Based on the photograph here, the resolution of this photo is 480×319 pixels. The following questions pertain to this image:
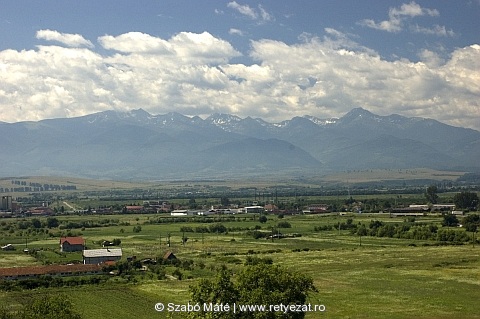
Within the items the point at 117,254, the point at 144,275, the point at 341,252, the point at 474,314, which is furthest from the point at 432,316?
the point at 117,254

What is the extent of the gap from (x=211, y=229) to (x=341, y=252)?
109 feet

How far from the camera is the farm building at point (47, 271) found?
53562mm

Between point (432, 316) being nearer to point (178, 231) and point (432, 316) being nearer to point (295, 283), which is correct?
point (295, 283)

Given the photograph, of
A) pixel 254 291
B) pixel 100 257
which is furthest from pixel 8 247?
pixel 254 291

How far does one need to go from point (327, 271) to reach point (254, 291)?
1116 inches

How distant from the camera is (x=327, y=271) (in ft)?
182

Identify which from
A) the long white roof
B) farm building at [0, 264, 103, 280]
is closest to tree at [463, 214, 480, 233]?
the long white roof

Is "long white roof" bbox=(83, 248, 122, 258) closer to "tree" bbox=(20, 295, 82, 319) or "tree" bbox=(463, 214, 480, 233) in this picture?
"tree" bbox=(20, 295, 82, 319)

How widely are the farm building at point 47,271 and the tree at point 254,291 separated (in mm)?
28957

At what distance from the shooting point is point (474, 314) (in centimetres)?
3812

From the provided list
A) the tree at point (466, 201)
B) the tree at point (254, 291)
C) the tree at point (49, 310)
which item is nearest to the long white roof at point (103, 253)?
the tree at point (49, 310)

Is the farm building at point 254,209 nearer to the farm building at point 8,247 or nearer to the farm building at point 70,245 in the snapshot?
the farm building at point 70,245

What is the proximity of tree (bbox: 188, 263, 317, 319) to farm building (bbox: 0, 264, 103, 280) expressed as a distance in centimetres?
2896

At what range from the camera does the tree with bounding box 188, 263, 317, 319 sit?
27.8 meters
